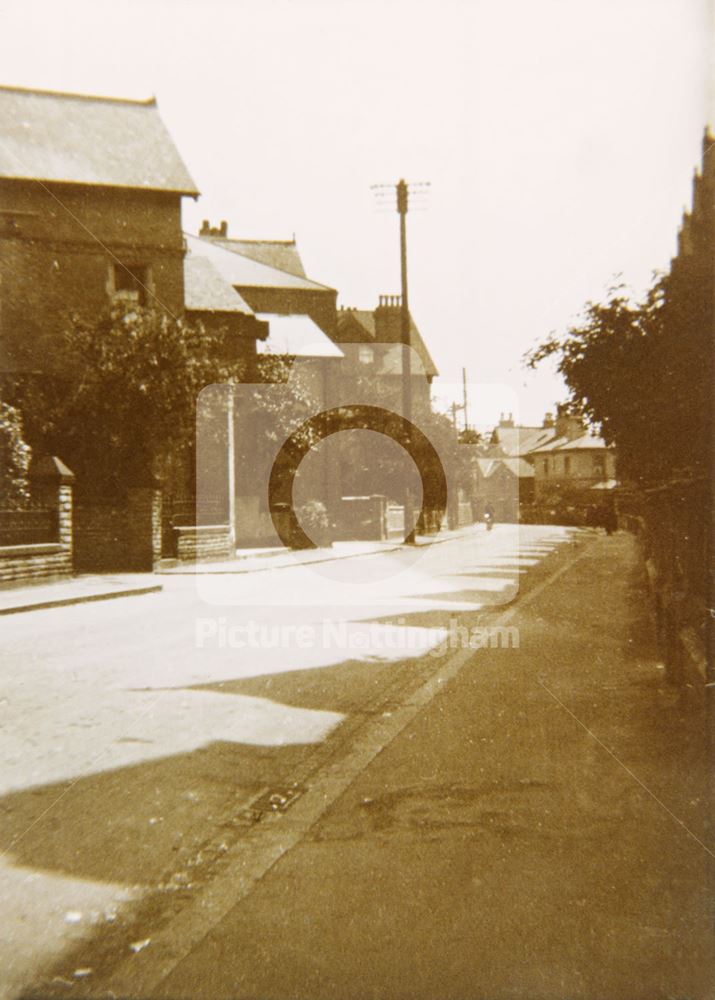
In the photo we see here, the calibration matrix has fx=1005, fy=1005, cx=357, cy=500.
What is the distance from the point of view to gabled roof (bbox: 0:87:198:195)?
30.6m

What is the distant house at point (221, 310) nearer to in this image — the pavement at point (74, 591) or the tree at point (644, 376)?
the pavement at point (74, 591)

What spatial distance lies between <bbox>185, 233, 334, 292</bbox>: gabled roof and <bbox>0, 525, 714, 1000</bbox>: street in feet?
107

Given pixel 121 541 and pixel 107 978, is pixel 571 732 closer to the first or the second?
pixel 107 978

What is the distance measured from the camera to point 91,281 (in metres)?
30.9

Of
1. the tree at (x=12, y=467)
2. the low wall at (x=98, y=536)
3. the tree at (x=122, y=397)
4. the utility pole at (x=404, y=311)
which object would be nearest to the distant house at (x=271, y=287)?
the utility pole at (x=404, y=311)

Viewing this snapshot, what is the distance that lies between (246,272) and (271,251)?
6.99 meters

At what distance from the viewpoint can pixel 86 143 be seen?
31562 millimetres

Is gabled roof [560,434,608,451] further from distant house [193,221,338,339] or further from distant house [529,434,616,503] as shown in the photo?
distant house [193,221,338,339]

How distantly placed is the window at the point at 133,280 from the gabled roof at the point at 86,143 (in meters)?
2.47

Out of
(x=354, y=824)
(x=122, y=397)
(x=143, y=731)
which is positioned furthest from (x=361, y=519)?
(x=354, y=824)

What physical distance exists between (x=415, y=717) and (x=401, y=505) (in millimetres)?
39750

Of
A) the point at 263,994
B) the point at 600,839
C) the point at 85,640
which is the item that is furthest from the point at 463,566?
the point at 263,994

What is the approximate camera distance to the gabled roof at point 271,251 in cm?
4909

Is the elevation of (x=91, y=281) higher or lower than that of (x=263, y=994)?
higher
